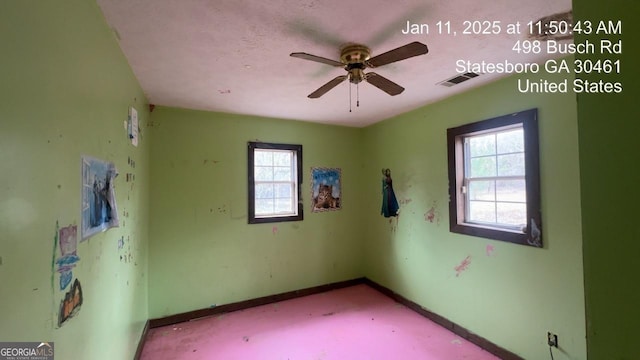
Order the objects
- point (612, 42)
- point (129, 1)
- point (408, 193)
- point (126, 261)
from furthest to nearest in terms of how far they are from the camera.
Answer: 1. point (408, 193)
2. point (126, 261)
3. point (129, 1)
4. point (612, 42)

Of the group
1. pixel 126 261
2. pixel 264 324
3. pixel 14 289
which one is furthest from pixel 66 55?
pixel 264 324

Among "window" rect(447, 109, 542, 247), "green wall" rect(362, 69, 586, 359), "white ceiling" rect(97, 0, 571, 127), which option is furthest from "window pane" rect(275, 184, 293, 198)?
"window" rect(447, 109, 542, 247)

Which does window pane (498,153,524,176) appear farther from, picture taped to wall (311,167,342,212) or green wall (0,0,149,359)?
green wall (0,0,149,359)

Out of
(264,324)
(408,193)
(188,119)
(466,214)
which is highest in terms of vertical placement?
(188,119)

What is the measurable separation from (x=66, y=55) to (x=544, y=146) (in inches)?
112

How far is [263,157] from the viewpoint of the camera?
3.54 metres

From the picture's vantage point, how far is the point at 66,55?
1.00m

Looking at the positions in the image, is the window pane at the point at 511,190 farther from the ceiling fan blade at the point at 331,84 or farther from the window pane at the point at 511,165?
the ceiling fan blade at the point at 331,84

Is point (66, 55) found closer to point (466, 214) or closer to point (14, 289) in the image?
point (14, 289)

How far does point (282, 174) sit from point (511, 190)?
2.55 meters

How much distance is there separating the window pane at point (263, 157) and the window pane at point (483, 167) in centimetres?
236

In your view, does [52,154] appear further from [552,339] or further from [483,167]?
[552,339]

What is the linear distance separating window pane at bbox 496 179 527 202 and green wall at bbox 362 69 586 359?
20 centimetres

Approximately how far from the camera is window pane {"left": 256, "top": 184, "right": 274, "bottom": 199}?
349 centimetres
